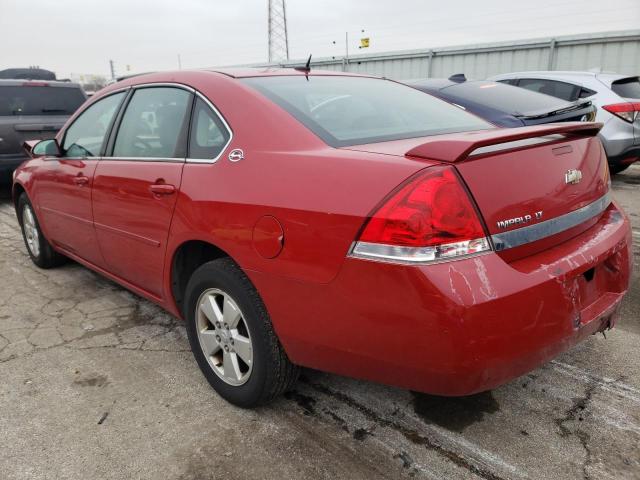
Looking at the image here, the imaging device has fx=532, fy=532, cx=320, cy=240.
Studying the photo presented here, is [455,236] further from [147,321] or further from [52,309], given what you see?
[52,309]

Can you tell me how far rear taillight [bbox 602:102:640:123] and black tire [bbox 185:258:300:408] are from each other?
6653 millimetres

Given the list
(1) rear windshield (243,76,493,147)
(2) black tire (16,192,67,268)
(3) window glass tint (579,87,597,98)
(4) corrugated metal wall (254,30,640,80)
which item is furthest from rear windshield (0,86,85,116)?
(4) corrugated metal wall (254,30,640,80)

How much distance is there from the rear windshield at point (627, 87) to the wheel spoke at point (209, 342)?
23.1 ft

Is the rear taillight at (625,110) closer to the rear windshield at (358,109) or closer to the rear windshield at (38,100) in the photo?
the rear windshield at (358,109)

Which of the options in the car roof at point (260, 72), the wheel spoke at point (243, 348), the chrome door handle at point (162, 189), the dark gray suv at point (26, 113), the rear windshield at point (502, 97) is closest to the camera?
the wheel spoke at point (243, 348)

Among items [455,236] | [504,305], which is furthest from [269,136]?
[504,305]

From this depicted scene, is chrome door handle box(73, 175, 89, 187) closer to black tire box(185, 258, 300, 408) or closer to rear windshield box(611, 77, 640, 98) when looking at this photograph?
black tire box(185, 258, 300, 408)

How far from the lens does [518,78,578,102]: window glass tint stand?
7.53 metres

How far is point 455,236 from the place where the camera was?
5.62 feet

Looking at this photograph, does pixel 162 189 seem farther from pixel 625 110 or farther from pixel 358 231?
pixel 625 110

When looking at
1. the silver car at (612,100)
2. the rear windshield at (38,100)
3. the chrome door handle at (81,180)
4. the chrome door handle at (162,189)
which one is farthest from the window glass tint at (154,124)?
the silver car at (612,100)

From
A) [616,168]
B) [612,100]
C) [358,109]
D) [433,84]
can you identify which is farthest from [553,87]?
[358,109]

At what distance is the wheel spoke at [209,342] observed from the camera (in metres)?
2.48

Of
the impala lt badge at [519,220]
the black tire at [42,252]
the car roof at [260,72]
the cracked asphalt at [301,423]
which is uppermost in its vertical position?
the car roof at [260,72]
